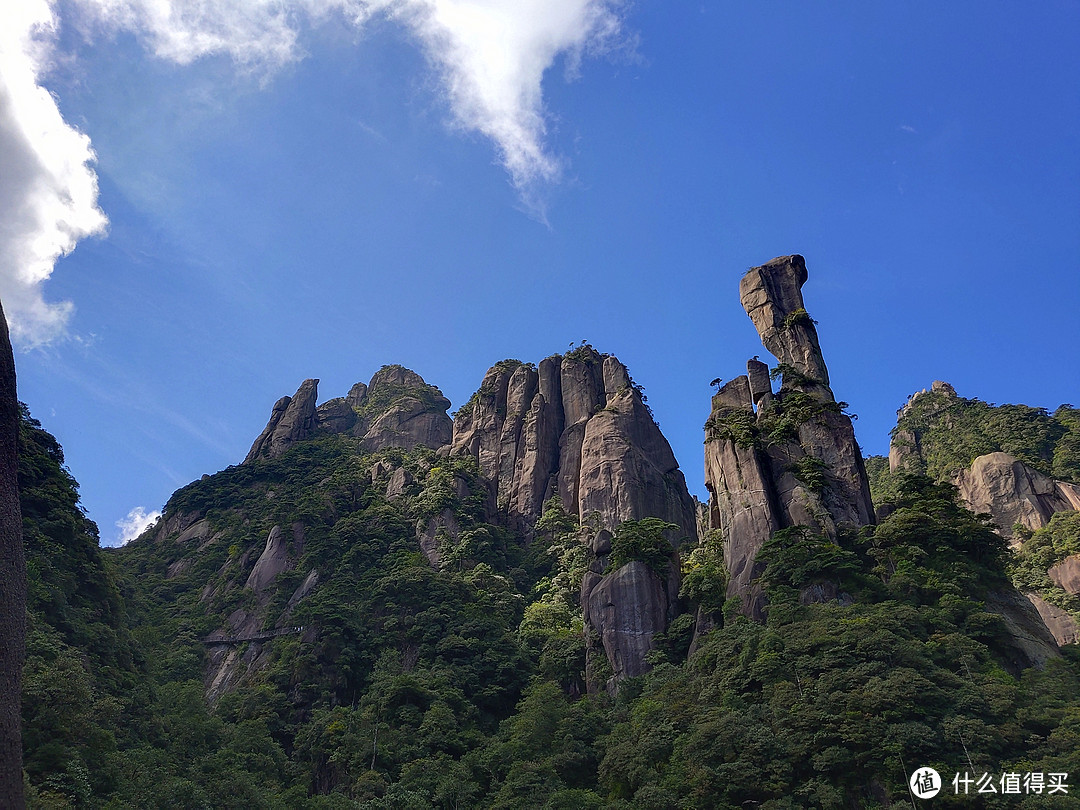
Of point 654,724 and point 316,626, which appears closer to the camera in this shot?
point 654,724

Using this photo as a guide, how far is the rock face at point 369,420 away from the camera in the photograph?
86125 millimetres

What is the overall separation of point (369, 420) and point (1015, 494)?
67621 millimetres

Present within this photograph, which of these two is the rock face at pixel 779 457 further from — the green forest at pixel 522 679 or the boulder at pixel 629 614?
the boulder at pixel 629 614

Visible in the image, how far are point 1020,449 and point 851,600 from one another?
3546 cm

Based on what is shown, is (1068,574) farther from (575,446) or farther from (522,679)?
(575,446)

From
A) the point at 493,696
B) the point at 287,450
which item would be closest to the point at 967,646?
the point at 493,696

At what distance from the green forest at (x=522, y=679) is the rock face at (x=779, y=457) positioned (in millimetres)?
1755

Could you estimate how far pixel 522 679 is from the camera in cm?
4403

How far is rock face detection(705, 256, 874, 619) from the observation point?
135 feet

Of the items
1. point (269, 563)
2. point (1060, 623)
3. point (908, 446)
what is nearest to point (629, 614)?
point (1060, 623)

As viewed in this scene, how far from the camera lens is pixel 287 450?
8169 cm

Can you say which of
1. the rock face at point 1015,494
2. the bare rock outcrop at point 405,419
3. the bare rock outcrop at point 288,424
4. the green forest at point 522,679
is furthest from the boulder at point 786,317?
the bare rock outcrop at point 288,424

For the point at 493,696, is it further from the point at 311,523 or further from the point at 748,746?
the point at 311,523

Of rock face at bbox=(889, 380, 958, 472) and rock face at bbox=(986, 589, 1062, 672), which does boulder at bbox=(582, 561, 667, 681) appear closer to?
rock face at bbox=(986, 589, 1062, 672)
